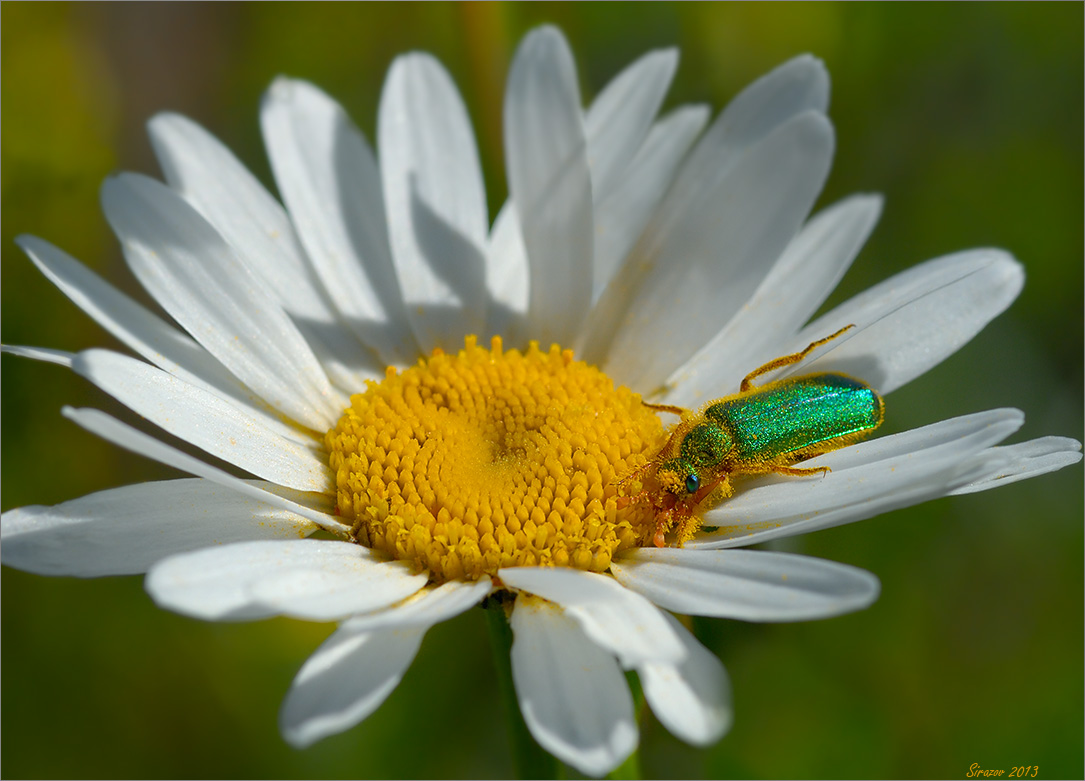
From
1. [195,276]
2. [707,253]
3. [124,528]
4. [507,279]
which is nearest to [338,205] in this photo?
[507,279]

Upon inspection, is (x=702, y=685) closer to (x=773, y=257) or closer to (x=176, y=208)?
(x=773, y=257)

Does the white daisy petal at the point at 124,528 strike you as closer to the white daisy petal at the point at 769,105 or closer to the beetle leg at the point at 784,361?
the beetle leg at the point at 784,361

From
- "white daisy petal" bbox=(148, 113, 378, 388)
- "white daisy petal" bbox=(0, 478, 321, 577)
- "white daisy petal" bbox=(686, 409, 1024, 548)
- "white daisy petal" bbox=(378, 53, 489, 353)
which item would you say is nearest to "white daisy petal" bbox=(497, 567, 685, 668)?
"white daisy petal" bbox=(686, 409, 1024, 548)

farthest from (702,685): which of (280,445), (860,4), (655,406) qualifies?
(860,4)

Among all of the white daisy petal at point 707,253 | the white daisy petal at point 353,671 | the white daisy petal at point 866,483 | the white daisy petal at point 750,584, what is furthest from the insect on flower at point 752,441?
the white daisy petal at point 353,671

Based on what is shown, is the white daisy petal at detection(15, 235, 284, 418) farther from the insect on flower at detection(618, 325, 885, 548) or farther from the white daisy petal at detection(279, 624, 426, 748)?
the insect on flower at detection(618, 325, 885, 548)

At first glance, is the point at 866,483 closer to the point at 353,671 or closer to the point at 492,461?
the point at 492,461
